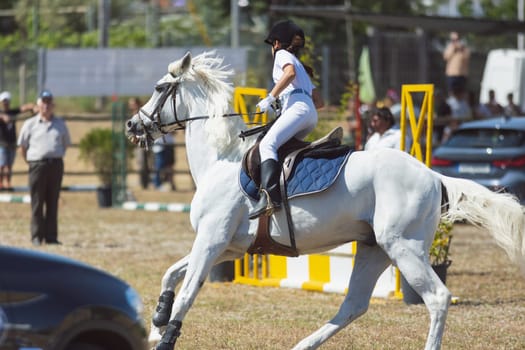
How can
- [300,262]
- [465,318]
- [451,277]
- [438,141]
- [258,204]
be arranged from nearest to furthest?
[258,204] < [465,318] < [300,262] < [451,277] < [438,141]

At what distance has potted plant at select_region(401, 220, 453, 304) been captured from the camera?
10.9 meters

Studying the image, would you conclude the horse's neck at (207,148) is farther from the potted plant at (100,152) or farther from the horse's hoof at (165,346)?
the potted plant at (100,152)

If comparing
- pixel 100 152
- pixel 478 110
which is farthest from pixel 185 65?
pixel 478 110

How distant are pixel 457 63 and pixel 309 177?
685 inches

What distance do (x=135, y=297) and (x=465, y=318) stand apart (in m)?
5.17

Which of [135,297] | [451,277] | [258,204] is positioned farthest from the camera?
[451,277]

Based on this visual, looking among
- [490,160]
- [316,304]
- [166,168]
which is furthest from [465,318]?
[166,168]

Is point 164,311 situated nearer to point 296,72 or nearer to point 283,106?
point 283,106

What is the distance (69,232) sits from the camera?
59.0 ft

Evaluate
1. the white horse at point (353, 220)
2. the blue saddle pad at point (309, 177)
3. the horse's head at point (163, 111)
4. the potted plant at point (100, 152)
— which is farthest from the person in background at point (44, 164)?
the blue saddle pad at point (309, 177)

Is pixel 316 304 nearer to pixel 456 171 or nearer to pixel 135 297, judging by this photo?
pixel 135 297

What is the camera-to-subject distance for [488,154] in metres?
18.1

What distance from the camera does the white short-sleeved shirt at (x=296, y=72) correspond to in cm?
812

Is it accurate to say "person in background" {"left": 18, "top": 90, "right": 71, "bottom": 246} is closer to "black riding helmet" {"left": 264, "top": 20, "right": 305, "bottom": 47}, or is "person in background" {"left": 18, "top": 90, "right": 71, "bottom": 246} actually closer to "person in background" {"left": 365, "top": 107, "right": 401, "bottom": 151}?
"person in background" {"left": 365, "top": 107, "right": 401, "bottom": 151}
